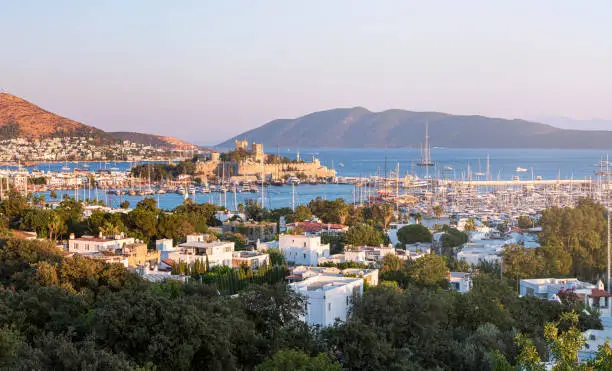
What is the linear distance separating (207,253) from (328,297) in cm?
706

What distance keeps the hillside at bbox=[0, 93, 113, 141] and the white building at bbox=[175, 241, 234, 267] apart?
9546cm

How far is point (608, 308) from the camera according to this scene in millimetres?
15867

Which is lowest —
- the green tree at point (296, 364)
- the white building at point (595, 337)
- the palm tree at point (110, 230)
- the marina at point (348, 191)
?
the marina at point (348, 191)

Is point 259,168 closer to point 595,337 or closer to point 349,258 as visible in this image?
point 349,258

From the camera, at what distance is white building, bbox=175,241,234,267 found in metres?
20.4

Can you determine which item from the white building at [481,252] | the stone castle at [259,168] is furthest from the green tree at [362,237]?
the stone castle at [259,168]

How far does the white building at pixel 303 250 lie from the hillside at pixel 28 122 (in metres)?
95.0

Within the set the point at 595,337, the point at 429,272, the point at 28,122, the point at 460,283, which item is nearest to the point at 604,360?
the point at 595,337

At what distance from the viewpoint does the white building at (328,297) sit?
564 inches

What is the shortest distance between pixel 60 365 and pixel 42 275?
732 cm

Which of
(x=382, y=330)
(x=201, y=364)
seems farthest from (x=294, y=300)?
(x=201, y=364)

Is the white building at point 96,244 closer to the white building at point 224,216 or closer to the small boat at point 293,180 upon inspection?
the white building at point 224,216

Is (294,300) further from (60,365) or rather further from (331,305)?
(60,365)

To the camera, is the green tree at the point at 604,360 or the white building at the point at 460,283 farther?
the white building at the point at 460,283
